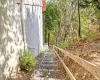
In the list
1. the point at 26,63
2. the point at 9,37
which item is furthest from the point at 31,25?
the point at 9,37

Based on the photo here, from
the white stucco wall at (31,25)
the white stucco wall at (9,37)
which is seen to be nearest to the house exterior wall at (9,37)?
the white stucco wall at (9,37)

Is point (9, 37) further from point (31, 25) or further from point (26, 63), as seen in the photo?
point (31, 25)

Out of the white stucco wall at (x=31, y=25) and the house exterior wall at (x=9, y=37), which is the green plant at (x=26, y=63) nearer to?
the house exterior wall at (x=9, y=37)

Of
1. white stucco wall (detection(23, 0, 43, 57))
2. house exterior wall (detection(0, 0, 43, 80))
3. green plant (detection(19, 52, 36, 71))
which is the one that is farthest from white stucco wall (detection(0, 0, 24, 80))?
white stucco wall (detection(23, 0, 43, 57))

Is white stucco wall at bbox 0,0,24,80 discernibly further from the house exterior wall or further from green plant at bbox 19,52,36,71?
green plant at bbox 19,52,36,71

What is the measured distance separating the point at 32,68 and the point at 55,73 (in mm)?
1327

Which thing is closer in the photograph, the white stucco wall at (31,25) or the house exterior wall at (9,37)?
the house exterior wall at (9,37)

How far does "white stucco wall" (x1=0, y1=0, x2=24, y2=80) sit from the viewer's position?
7723mm

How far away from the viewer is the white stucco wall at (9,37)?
25.3 ft

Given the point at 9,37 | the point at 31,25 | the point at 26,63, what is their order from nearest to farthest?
the point at 9,37, the point at 26,63, the point at 31,25

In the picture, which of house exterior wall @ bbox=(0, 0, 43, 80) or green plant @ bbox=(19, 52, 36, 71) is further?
green plant @ bbox=(19, 52, 36, 71)

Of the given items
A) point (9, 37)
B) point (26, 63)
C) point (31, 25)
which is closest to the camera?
point (9, 37)

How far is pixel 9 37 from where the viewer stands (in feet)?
28.1

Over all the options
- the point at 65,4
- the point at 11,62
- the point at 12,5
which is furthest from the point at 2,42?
the point at 65,4
